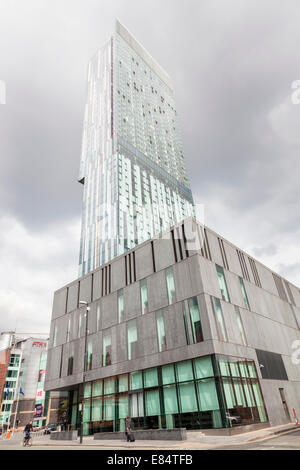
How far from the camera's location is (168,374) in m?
26.3

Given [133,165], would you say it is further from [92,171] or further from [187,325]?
[187,325]

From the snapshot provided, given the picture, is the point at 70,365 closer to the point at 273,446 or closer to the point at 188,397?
the point at 188,397

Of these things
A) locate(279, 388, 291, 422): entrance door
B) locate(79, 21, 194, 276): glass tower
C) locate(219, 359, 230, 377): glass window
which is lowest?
locate(279, 388, 291, 422): entrance door

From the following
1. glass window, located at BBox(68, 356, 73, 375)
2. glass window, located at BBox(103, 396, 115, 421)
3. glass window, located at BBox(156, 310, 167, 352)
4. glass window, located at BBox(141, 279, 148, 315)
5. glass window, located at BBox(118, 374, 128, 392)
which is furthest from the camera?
glass window, located at BBox(68, 356, 73, 375)

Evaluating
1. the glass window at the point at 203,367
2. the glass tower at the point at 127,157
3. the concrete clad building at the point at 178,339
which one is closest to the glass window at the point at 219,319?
the concrete clad building at the point at 178,339

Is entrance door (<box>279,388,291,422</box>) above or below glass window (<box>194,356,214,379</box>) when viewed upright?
below

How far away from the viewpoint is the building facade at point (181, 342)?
24172 millimetres

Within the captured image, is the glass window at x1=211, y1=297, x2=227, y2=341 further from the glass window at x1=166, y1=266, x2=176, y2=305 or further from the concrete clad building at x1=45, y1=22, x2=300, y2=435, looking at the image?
the glass window at x1=166, y1=266, x2=176, y2=305

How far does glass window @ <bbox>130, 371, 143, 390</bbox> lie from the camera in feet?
93.0

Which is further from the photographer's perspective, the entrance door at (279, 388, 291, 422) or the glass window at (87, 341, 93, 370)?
the glass window at (87, 341, 93, 370)

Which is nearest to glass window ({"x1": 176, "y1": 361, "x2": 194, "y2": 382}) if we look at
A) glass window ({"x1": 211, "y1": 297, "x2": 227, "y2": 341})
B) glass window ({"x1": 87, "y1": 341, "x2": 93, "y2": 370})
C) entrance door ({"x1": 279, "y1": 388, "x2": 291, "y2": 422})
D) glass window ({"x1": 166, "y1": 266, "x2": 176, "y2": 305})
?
glass window ({"x1": 211, "y1": 297, "x2": 227, "y2": 341})

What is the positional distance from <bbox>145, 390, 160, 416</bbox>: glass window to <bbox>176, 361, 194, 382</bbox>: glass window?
121 inches

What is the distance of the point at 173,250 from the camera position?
3031cm
